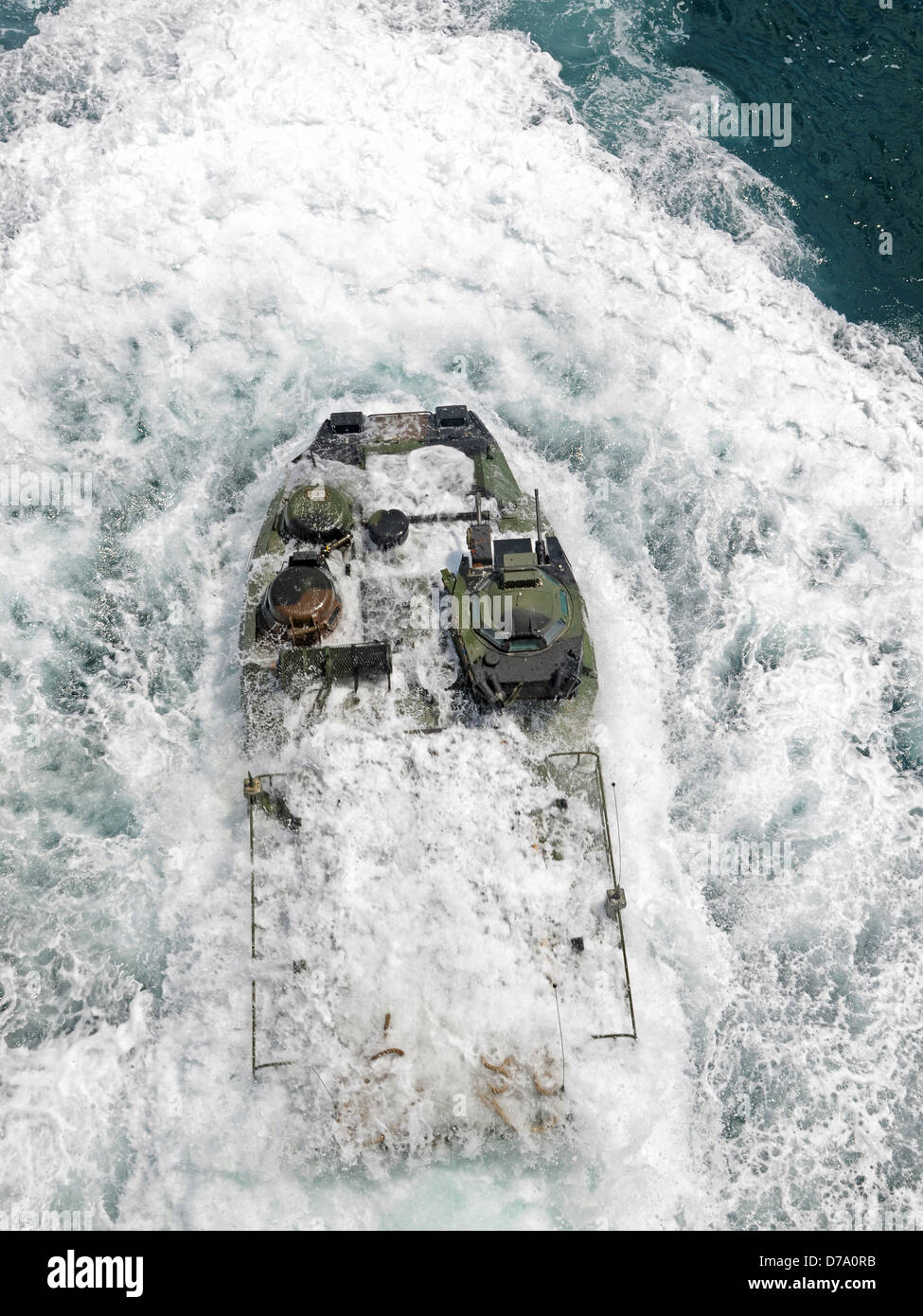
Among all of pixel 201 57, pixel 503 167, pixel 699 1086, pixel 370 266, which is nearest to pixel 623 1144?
pixel 699 1086

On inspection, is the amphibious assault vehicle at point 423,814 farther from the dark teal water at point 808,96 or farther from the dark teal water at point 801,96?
the dark teal water at point 808,96

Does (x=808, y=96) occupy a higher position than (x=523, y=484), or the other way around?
(x=808, y=96)

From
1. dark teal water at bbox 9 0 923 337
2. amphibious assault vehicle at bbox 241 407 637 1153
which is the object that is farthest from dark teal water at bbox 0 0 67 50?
amphibious assault vehicle at bbox 241 407 637 1153

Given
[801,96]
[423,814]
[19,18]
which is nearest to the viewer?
[423,814]

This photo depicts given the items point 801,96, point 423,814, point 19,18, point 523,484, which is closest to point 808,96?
point 801,96

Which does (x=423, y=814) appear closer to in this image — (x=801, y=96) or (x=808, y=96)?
(x=801, y=96)

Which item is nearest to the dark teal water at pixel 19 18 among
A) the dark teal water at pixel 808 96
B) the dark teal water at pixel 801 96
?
the dark teal water at pixel 801 96
